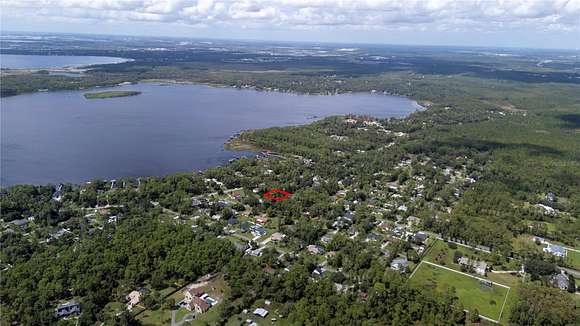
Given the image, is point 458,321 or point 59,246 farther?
point 59,246

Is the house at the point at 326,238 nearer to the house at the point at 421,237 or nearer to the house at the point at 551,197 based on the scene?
the house at the point at 421,237

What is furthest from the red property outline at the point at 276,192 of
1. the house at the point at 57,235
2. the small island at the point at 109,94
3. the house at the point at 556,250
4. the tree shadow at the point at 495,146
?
the small island at the point at 109,94

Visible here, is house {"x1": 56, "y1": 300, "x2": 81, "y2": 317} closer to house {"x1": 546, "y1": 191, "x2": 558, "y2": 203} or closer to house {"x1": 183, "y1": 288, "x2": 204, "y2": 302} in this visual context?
house {"x1": 183, "y1": 288, "x2": 204, "y2": 302}

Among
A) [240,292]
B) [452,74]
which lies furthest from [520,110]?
[240,292]

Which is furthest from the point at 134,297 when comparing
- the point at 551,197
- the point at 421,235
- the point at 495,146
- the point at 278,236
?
the point at 495,146

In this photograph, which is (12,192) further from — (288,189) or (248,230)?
(288,189)

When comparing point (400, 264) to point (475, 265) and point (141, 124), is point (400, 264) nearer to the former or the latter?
point (475, 265)
